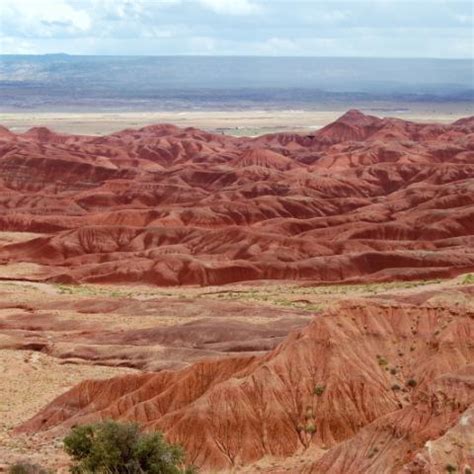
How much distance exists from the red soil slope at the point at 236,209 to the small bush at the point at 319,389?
1817 inches

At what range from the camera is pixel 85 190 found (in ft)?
471

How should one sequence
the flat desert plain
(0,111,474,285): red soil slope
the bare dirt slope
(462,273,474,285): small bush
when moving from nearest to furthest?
the bare dirt slope → the flat desert plain → (462,273,474,285): small bush → (0,111,474,285): red soil slope

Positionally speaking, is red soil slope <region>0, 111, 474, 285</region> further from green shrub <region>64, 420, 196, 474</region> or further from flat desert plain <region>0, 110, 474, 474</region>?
green shrub <region>64, 420, 196, 474</region>

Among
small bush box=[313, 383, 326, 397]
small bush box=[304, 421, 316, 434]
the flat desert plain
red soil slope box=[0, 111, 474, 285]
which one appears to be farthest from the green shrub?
red soil slope box=[0, 111, 474, 285]

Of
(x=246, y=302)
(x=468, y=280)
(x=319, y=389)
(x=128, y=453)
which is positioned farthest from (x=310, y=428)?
(x=468, y=280)

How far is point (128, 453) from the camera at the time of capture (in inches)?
1298

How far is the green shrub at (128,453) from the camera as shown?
3241cm

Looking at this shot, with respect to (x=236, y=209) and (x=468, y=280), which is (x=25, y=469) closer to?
(x=468, y=280)

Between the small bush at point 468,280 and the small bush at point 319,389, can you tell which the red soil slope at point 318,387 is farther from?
the small bush at point 468,280

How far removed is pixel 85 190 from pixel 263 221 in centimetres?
3829

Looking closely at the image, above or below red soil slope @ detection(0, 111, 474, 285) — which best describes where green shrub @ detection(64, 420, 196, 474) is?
above

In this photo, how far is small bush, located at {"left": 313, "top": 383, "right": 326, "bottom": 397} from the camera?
37.0 m

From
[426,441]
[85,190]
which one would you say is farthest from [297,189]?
[426,441]

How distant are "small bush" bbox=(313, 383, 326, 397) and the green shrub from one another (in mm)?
5742
